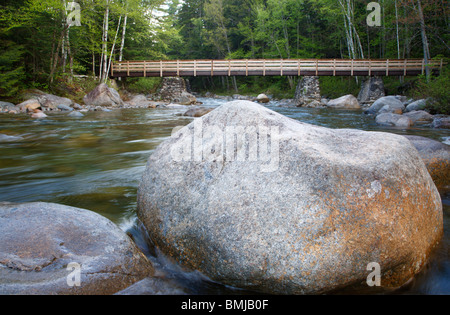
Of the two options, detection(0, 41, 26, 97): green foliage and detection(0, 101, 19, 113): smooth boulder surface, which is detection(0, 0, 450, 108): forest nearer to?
detection(0, 41, 26, 97): green foliage

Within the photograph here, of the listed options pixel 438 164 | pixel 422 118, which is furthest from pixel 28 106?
pixel 422 118

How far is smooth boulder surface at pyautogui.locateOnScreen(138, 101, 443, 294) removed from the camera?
5.78ft

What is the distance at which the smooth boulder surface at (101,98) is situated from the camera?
1698 cm

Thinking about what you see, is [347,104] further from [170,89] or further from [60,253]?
[60,253]

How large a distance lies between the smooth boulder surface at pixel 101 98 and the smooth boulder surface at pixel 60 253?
16.1m

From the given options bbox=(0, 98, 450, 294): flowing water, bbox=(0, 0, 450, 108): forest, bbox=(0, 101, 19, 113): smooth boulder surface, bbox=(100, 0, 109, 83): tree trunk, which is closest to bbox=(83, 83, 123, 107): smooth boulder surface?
bbox=(0, 0, 450, 108): forest

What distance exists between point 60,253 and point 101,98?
16.8m

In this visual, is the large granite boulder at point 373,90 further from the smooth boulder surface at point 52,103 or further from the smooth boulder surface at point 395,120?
the smooth boulder surface at point 52,103

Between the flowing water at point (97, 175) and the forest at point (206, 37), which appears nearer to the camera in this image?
the flowing water at point (97, 175)

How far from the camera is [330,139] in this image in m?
2.28

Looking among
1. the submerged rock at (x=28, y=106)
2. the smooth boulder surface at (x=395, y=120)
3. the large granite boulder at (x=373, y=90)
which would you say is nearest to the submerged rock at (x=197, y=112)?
the smooth boulder surface at (x=395, y=120)

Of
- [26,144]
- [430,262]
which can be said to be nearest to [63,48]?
[26,144]

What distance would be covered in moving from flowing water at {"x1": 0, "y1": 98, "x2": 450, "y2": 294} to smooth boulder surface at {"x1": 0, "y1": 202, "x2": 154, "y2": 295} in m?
0.31

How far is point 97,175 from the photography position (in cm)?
429
